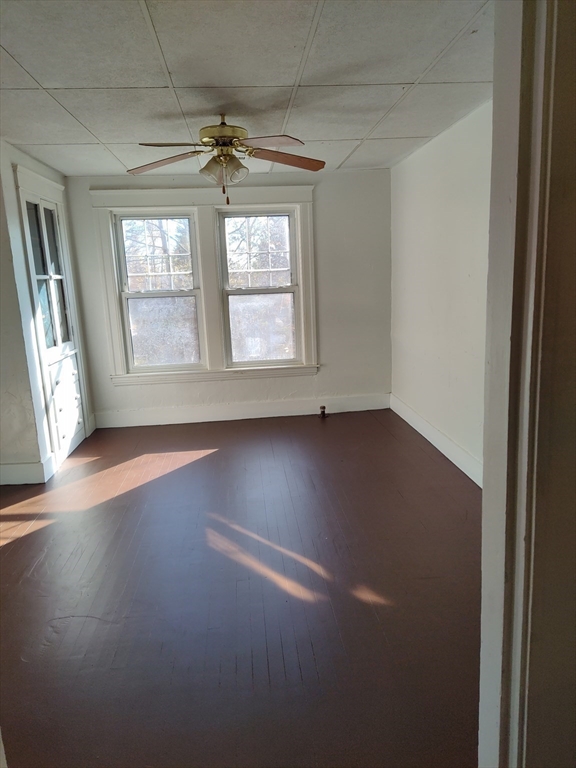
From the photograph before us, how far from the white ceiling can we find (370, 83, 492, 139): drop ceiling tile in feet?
0.04

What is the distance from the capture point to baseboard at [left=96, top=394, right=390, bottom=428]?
502 cm

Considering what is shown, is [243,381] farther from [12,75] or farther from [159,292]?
[12,75]

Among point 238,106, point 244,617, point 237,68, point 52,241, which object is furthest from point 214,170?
point 244,617

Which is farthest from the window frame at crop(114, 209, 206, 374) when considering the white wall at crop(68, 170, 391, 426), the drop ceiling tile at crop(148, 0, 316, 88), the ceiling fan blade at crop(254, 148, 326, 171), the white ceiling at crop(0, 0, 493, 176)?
the drop ceiling tile at crop(148, 0, 316, 88)

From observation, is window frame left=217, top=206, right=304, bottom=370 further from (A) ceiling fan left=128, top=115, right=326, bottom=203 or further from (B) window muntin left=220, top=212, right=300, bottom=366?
(A) ceiling fan left=128, top=115, right=326, bottom=203

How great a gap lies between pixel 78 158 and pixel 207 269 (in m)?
1.40

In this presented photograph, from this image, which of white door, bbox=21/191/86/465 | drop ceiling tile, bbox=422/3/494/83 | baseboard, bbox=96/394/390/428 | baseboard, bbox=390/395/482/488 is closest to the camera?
drop ceiling tile, bbox=422/3/494/83

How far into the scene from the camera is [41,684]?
1860 mm

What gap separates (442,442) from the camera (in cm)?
399

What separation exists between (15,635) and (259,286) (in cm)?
361

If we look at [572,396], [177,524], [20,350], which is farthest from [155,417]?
[572,396]

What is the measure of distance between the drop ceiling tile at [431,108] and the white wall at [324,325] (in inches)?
47.8

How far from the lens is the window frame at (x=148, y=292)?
15.6 ft

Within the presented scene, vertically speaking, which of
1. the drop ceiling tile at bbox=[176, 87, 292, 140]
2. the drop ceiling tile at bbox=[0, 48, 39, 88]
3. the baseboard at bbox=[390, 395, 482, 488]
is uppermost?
the drop ceiling tile at bbox=[0, 48, 39, 88]
